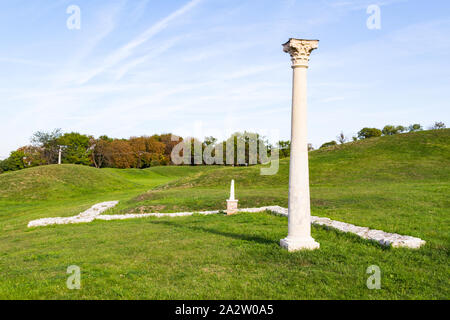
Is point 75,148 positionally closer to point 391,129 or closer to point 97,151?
Result: point 97,151

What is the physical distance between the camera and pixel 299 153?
7789 mm

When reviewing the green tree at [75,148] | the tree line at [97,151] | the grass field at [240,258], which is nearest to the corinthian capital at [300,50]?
the grass field at [240,258]

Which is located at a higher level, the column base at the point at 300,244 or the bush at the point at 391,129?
the bush at the point at 391,129

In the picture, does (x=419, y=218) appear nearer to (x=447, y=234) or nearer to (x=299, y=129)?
(x=447, y=234)

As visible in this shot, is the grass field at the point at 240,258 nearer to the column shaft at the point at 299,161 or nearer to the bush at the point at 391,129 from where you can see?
the column shaft at the point at 299,161

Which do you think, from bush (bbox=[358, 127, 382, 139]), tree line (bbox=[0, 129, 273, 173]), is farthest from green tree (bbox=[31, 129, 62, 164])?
bush (bbox=[358, 127, 382, 139])

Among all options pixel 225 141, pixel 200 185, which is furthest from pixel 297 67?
pixel 225 141

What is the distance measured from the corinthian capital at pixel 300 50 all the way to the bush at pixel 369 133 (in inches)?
3111

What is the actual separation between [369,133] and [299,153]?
266ft

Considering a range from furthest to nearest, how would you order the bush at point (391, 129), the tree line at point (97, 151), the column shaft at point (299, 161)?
the bush at point (391, 129) < the tree line at point (97, 151) < the column shaft at point (299, 161)

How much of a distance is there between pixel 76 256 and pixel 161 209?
36.9 feet

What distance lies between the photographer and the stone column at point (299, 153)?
782 centimetres

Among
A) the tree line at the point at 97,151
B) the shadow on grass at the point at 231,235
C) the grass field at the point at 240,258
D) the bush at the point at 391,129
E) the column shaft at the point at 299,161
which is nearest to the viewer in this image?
the grass field at the point at 240,258
